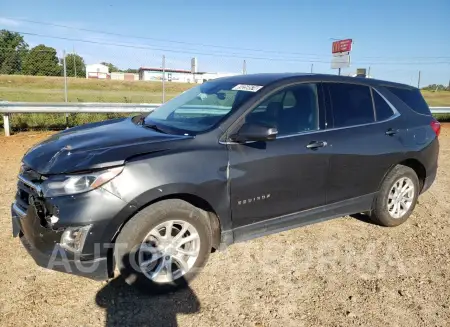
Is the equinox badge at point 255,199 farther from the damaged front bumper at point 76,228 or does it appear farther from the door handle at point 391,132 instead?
the door handle at point 391,132

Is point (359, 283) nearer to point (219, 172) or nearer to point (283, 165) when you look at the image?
point (283, 165)

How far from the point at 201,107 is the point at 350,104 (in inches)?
61.0

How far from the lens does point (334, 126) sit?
148 inches

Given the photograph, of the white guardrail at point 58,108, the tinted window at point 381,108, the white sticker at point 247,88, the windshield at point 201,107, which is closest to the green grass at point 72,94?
the white guardrail at point 58,108

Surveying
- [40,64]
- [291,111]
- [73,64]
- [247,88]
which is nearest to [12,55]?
[40,64]

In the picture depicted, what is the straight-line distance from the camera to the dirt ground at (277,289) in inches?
107

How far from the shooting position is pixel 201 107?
3721 mm

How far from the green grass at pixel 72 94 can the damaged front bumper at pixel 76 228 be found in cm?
815

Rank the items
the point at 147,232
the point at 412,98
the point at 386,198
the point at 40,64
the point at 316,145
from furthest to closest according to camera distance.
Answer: the point at 40,64, the point at 412,98, the point at 386,198, the point at 316,145, the point at 147,232

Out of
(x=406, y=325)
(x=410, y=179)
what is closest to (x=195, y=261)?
(x=406, y=325)

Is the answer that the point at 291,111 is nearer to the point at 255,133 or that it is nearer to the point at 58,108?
the point at 255,133

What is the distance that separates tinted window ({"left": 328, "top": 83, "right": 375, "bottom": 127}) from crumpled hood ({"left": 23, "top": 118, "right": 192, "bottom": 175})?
5.41 ft

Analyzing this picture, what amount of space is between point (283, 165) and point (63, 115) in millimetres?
9263

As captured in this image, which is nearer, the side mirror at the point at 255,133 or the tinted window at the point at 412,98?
the side mirror at the point at 255,133
